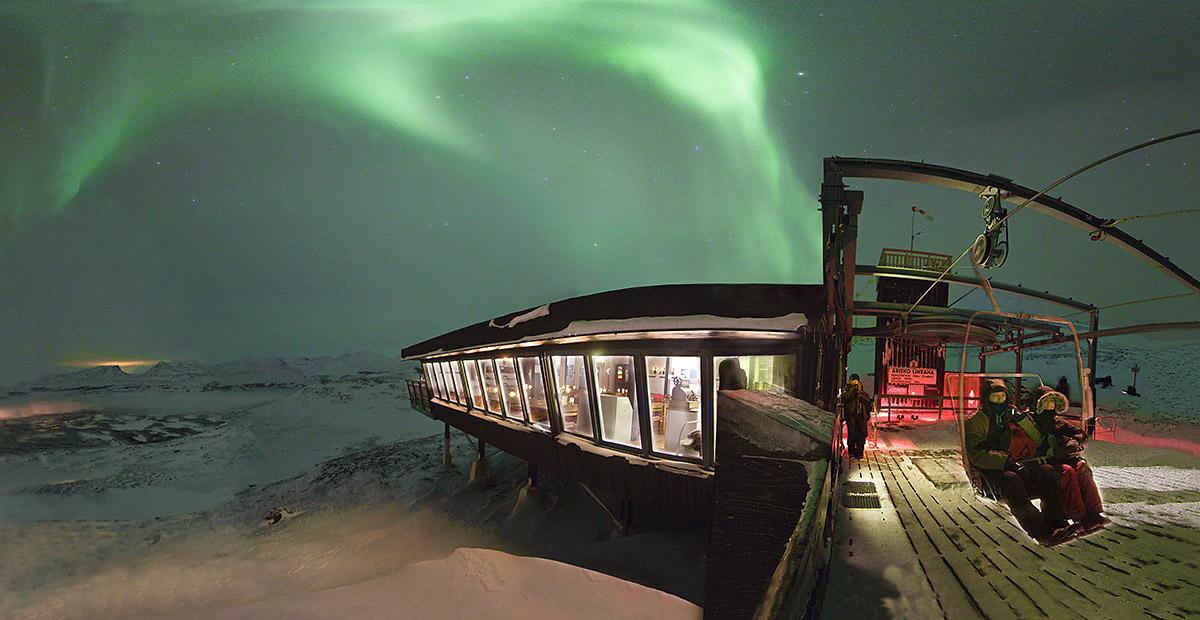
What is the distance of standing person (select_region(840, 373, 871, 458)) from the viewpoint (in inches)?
351

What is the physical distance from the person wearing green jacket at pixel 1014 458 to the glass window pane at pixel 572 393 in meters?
5.93

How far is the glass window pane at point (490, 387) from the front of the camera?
13.4 m

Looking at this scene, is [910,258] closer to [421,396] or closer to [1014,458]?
[1014,458]

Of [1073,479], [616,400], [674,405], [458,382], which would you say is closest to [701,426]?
[674,405]

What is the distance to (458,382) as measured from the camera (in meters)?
17.3

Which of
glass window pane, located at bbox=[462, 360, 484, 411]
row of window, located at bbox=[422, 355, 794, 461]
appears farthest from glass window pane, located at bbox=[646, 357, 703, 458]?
glass window pane, located at bbox=[462, 360, 484, 411]

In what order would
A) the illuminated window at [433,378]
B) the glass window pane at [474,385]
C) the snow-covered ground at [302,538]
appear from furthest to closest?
the illuminated window at [433,378] → the glass window pane at [474,385] → the snow-covered ground at [302,538]

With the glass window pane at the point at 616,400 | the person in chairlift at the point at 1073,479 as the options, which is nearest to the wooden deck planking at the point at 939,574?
the person in chairlift at the point at 1073,479

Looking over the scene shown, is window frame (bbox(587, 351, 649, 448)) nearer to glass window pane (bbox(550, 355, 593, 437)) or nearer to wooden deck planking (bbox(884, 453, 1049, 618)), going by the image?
glass window pane (bbox(550, 355, 593, 437))

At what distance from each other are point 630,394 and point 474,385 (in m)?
9.21

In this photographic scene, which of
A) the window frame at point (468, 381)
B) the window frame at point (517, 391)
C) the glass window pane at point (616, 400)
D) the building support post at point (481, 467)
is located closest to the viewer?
the glass window pane at point (616, 400)

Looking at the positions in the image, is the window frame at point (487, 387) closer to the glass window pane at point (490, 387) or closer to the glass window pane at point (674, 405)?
the glass window pane at point (490, 387)

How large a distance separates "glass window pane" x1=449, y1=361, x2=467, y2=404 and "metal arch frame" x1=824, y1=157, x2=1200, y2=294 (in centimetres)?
1370

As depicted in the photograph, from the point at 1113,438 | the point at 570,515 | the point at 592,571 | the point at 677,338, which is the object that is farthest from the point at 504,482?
the point at 1113,438
